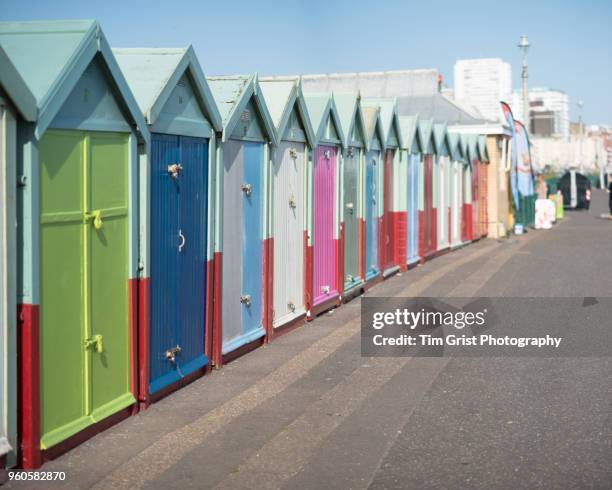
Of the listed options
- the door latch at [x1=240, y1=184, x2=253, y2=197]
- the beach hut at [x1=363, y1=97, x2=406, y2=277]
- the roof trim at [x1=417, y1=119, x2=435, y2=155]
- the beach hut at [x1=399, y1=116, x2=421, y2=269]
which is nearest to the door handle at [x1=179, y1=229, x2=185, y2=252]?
the door latch at [x1=240, y1=184, x2=253, y2=197]

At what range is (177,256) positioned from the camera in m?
8.25

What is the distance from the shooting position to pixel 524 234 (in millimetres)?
30609

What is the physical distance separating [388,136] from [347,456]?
11.4m

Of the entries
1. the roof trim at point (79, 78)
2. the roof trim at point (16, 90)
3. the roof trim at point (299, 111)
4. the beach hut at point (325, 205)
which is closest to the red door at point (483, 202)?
the beach hut at point (325, 205)

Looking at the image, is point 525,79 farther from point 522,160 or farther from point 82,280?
point 82,280

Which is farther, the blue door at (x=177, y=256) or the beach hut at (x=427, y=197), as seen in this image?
the beach hut at (x=427, y=197)

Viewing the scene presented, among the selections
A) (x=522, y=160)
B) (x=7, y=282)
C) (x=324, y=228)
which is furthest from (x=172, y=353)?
(x=522, y=160)

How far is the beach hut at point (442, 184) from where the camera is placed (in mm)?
21719

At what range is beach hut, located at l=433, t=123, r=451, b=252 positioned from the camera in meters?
21.7

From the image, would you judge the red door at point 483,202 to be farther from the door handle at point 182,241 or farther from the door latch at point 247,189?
the door handle at point 182,241

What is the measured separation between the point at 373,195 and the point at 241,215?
261 inches

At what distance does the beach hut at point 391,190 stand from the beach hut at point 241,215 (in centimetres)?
641

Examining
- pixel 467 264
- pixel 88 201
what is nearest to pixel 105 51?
pixel 88 201

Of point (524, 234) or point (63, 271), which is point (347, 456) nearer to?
point (63, 271)
